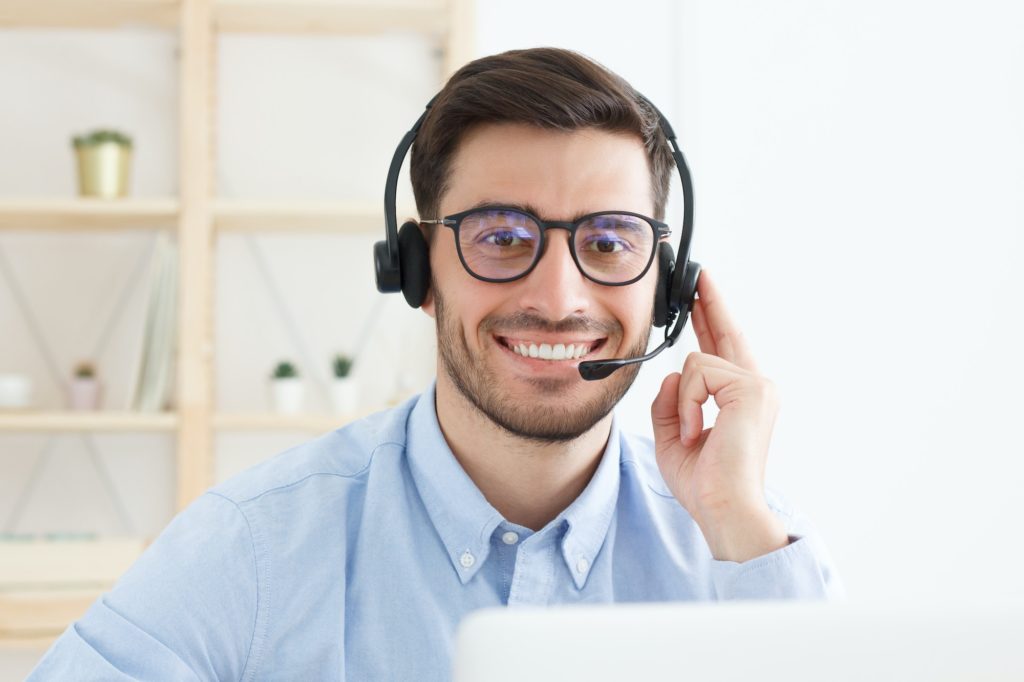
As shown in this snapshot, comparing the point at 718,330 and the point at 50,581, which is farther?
the point at 50,581

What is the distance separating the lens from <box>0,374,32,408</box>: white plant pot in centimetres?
248

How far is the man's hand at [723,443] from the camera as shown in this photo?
112 centimetres

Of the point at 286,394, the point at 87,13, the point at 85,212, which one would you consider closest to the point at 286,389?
the point at 286,394

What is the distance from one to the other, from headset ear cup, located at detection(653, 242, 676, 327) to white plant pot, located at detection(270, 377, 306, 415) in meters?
1.43

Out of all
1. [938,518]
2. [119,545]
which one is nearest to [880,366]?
[938,518]

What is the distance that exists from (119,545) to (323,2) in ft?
4.64

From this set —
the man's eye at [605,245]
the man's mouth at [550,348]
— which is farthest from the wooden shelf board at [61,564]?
the man's eye at [605,245]

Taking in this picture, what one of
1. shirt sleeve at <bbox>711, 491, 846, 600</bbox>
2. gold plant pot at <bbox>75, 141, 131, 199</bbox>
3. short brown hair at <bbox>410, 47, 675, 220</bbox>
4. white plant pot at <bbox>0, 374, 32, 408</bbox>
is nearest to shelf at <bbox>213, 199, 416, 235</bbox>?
gold plant pot at <bbox>75, 141, 131, 199</bbox>

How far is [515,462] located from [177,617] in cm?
45

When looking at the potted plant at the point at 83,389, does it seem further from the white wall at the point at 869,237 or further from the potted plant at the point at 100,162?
the white wall at the point at 869,237

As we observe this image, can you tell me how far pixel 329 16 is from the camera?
2.64 m

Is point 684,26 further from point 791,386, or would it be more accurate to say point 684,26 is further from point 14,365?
point 14,365

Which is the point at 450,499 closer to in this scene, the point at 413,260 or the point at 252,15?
the point at 413,260

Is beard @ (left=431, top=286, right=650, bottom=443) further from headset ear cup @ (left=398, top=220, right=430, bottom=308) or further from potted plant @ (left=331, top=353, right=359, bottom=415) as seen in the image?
potted plant @ (left=331, top=353, right=359, bottom=415)
